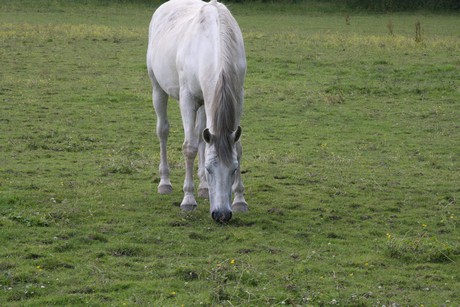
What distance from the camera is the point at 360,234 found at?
23.1 feet

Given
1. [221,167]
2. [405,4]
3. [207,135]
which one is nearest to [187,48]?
[207,135]

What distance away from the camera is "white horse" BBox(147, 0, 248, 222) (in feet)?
22.3

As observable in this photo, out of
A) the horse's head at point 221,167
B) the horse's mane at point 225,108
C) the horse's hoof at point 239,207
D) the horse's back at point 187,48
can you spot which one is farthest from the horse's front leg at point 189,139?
the horse's head at point 221,167

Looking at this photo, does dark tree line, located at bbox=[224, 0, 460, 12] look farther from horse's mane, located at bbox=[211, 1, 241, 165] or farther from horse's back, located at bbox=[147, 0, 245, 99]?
horse's mane, located at bbox=[211, 1, 241, 165]

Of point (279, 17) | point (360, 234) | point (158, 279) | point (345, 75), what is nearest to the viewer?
point (158, 279)

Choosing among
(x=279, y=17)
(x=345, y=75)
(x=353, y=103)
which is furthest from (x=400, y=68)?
(x=279, y=17)

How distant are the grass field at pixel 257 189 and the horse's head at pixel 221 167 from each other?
28 cm

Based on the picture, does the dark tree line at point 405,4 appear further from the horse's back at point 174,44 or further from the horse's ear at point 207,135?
the horse's ear at point 207,135

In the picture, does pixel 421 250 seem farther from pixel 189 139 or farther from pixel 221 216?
pixel 189 139

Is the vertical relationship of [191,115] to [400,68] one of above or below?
above

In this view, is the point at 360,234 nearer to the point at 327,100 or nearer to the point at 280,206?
the point at 280,206

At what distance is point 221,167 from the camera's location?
6.80 m

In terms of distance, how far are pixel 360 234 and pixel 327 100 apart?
24.6ft

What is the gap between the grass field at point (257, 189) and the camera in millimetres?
5691
